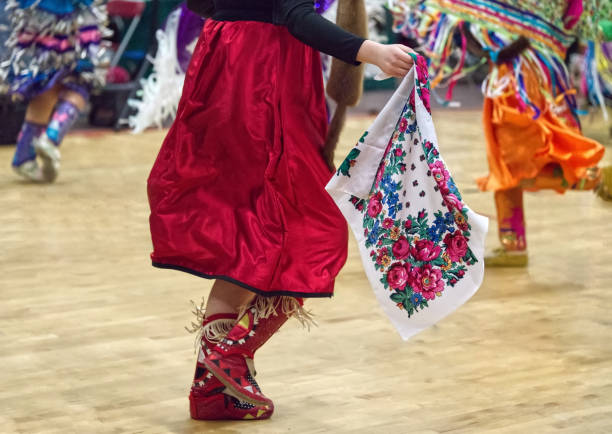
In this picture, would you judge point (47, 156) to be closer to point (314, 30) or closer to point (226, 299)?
point (226, 299)

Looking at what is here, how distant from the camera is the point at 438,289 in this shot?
71.1 inches

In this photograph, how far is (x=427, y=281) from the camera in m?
1.81

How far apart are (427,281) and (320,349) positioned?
0.64m

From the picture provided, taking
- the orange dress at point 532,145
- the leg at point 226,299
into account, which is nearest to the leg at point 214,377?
the leg at point 226,299

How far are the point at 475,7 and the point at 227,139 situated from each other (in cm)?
145

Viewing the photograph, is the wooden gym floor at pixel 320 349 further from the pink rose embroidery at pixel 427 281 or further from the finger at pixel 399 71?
the finger at pixel 399 71

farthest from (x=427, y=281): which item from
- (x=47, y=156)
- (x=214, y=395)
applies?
(x=47, y=156)

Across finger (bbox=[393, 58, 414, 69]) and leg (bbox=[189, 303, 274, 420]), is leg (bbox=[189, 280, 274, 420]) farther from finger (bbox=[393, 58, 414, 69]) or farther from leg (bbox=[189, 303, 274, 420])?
finger (bbox=[393, 58, 414, 69])

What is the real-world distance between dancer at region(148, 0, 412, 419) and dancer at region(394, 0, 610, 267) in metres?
1.30

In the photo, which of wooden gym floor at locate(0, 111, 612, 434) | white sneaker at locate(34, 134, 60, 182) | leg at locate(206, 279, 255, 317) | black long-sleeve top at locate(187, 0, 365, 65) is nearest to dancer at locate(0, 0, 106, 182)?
white sneaker at locate(34, 134, 60, 182)

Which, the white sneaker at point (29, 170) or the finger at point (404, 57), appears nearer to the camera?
the finger at point (404, 57)

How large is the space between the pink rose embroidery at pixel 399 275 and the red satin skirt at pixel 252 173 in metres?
0.13

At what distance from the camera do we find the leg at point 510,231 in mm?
3199

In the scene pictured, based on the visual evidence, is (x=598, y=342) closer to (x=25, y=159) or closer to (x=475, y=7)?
(x=475, y=7)
